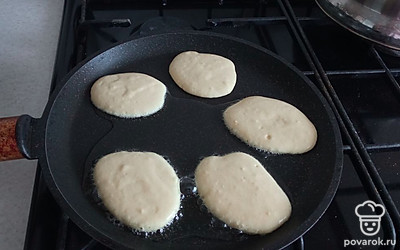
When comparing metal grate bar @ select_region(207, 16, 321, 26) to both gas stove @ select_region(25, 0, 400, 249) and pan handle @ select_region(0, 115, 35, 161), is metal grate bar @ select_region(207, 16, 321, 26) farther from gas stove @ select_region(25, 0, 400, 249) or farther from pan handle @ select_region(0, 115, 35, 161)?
pan handle @ select_region(0, 115, 35, 161)

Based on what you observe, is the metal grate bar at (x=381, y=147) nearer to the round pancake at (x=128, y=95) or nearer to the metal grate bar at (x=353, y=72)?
the metal grate bar at (x=353, y=72)

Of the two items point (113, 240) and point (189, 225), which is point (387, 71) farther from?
point (113, 240)

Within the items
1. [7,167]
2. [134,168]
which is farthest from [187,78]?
[7,167]

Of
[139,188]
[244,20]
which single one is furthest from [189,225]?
[244,20]

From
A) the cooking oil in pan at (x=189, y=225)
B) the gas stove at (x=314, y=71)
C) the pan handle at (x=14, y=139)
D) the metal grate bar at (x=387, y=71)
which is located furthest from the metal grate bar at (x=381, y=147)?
the pan handle at (x=14, y=139)

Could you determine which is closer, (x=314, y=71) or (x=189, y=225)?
(x=189, y=225)

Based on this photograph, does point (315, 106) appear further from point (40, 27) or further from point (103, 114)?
point (40, 27)

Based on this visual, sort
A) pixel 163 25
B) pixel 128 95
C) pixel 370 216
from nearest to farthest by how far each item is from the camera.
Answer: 1. pixel 370 216
2. pixel 128 95
3. pixel 163 25

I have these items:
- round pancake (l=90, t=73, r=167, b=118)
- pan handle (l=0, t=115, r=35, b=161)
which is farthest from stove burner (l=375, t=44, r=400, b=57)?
pan handle (l=0, t=115, r=35, b=161)
